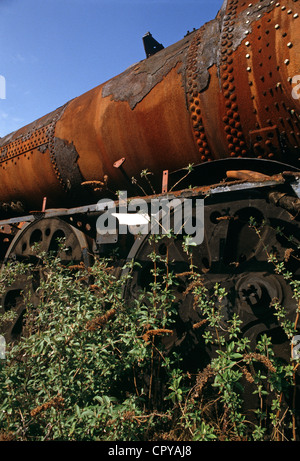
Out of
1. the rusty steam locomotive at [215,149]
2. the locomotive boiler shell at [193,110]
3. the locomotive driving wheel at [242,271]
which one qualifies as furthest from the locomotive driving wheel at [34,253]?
the locomotive driving wheel at [242,271]

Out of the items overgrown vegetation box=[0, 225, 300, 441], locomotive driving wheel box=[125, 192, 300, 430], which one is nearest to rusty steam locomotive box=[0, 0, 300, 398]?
locomotive driving wheel box=[125, 192, 300, 430]

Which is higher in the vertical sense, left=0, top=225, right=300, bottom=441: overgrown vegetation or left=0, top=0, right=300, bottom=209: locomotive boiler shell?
left=0, top=0, right=300, bottom=209: locomotive boiler shell

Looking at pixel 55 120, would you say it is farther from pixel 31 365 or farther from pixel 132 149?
pixel 31 365

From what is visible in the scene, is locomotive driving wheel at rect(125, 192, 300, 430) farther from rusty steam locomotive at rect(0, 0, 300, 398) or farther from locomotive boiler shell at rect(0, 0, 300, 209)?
locomotive boiler shell at rect(0, 0, 300, 209)

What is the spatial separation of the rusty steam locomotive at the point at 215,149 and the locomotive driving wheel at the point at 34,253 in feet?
0.07

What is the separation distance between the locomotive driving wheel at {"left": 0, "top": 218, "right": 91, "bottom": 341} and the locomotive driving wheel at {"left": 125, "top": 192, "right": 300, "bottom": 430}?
3.54 ft

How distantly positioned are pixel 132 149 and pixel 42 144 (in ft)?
5.51

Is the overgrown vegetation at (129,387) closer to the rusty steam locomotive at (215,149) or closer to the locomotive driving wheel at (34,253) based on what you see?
the rusty steam locomotive at (215,149)

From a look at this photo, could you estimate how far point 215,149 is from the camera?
106 inches

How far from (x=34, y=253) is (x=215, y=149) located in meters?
2.56

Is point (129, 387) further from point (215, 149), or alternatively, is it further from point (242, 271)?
point (215, 149)

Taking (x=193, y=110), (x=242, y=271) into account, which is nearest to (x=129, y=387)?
(x=242, y=271)

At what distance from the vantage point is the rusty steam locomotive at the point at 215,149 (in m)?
2.15

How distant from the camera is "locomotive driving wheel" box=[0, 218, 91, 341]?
11.2 feet
